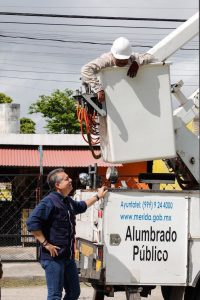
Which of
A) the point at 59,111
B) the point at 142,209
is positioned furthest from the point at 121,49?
the point at 59,111

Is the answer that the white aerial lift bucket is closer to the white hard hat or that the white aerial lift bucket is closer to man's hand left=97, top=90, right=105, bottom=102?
man's hand left=97, top=90, right=105, bottom=102

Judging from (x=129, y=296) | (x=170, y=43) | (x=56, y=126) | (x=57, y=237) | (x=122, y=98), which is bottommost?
(x=129, y=296)

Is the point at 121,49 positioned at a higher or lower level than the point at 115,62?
higher

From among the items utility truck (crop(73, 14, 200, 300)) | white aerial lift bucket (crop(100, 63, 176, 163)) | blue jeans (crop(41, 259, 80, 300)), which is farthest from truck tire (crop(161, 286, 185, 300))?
white aerial lift bucket (crop(100, 63, 176, 163))

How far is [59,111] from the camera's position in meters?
56.7

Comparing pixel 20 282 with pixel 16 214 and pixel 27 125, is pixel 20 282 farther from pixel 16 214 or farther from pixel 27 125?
pixel 27 125

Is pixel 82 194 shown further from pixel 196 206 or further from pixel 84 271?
pixel 196 206

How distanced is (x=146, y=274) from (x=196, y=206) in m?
1.00

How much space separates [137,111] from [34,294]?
15.6 ft

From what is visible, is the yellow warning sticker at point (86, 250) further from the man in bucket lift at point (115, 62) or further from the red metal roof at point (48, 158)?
the red metal roof at point (48, 158)

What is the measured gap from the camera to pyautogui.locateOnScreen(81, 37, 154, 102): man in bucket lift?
26.0 feet

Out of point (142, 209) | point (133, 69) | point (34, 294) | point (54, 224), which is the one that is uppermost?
point (133, 69)

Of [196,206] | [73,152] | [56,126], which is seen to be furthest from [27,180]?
[56,126]

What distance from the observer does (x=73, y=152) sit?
70.4ft
